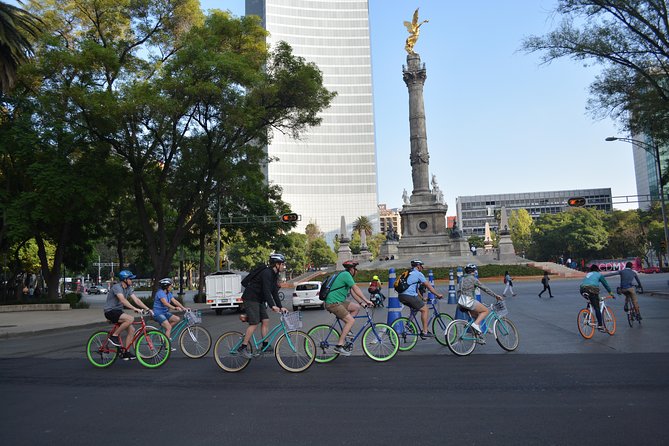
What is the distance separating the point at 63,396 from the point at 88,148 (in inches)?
921

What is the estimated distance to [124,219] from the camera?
40.3m

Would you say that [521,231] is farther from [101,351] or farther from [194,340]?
[101,351]

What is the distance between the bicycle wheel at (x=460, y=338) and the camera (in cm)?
1048

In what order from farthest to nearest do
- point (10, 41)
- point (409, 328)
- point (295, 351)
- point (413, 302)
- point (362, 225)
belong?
point (362, 225)
point (10, 41)
point (409, 328)
point (413, 302)
point (295, 351)

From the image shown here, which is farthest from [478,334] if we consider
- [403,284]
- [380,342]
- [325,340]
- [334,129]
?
[334,129]

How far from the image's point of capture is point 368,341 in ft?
33.0

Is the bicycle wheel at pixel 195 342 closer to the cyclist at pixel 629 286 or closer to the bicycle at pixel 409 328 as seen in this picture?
the bicycle at pixel 409 328

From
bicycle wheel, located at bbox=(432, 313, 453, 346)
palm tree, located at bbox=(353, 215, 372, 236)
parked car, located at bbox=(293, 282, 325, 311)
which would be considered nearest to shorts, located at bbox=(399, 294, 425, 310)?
bicycle wheel, located at bbox=(432, 313, 453, 346)

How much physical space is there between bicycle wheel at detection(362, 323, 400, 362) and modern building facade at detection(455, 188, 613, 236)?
168m

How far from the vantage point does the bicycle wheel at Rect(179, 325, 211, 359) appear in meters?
11.1

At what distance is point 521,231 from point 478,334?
11194cm

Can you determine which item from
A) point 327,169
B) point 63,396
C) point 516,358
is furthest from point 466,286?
point 327,169

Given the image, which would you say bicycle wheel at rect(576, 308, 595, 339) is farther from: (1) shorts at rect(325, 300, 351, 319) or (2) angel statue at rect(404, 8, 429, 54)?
(2) angel statue at rect(404, 8, 429, 54)

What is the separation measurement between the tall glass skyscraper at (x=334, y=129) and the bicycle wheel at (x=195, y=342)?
135 metres
